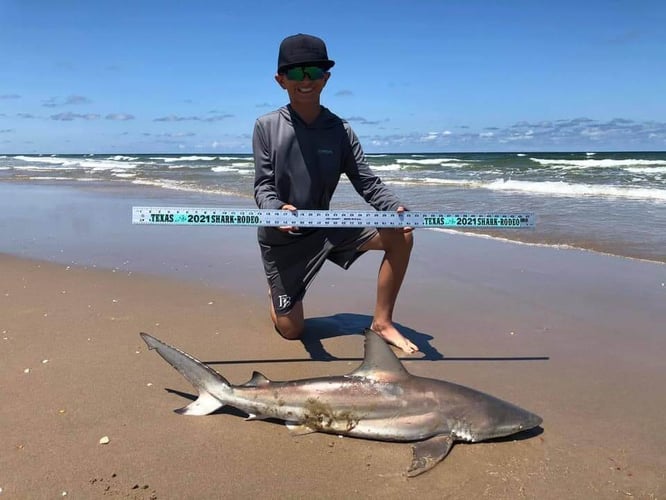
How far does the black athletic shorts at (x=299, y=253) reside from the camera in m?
4.54

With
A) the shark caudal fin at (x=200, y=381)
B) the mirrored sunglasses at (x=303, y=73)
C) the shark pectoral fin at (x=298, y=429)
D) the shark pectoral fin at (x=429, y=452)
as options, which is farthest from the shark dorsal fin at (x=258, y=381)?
the mirrored sunglasses at (x=303, y=73)

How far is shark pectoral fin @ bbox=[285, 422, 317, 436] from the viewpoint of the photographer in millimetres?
3180

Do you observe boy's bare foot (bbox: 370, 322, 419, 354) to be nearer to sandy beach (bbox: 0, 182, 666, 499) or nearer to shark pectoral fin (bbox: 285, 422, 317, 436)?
sandy beach (bbox: 0, 182, 666, 499)

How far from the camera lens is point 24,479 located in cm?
270

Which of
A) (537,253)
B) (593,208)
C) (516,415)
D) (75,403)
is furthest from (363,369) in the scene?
(593,208)

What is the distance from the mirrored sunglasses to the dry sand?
208 centimetres

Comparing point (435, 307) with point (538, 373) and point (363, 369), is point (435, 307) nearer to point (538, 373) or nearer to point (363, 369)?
point (538, 373)

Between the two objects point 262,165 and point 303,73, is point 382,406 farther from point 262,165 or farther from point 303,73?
point 303,73

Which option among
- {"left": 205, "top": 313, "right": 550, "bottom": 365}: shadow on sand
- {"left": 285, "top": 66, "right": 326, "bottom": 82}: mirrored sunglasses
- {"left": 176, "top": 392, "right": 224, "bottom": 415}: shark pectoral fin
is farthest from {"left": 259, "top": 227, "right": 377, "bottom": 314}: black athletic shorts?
{"left": 176, "top": 392, "right": 224, "bottom": 415}: shark pectoral fin

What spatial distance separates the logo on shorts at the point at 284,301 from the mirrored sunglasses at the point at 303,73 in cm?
168

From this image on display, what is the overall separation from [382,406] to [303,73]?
7.75ft

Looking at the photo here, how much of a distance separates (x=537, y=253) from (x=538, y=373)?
423 cm

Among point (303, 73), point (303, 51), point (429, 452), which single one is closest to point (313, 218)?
point (303, 73)

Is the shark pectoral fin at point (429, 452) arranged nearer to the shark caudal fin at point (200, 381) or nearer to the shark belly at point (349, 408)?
the shark belly at point (349, 408)
